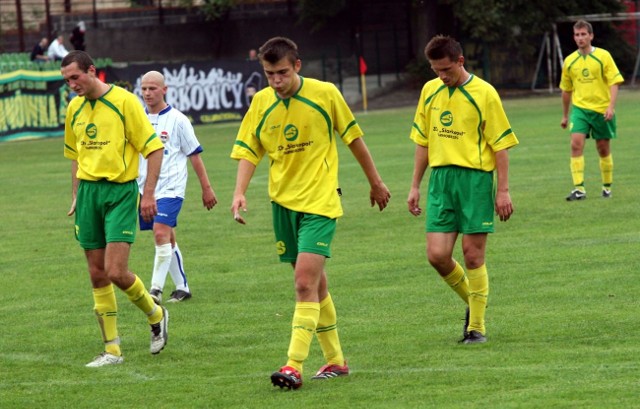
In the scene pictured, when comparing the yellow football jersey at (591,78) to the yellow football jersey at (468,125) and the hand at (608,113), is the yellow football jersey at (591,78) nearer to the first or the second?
the hand at (608,113)

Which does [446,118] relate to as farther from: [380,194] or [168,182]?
[168,182]

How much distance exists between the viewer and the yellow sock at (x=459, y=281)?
8914 mm

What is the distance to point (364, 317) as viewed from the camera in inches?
392

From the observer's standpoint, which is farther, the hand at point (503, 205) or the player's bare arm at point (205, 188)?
the player's bare arm at point (205, 188)

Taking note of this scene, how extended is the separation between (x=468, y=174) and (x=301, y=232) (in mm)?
1573

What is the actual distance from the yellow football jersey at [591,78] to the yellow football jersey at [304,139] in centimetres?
952

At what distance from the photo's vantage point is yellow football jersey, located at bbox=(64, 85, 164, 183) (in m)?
8.53

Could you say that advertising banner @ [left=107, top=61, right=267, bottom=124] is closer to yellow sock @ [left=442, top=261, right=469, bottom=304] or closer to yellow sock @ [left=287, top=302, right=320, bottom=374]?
yellow sock @ [left=442, top=261, right=469, bottom=304]

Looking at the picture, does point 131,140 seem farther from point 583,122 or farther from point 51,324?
point 583,122

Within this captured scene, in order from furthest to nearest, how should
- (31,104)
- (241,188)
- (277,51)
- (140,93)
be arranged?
(31,104) < (140,93) < (241,188) < (277,51)

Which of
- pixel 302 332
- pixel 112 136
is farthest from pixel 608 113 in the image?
pixel 302 332

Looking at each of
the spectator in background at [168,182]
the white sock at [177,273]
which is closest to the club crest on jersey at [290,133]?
the spectator in background at [168,182]

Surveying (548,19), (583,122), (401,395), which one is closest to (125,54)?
(548,19)

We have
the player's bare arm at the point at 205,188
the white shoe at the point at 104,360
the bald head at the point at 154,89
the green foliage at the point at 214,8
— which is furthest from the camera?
the green foliage at the point at 214,8
